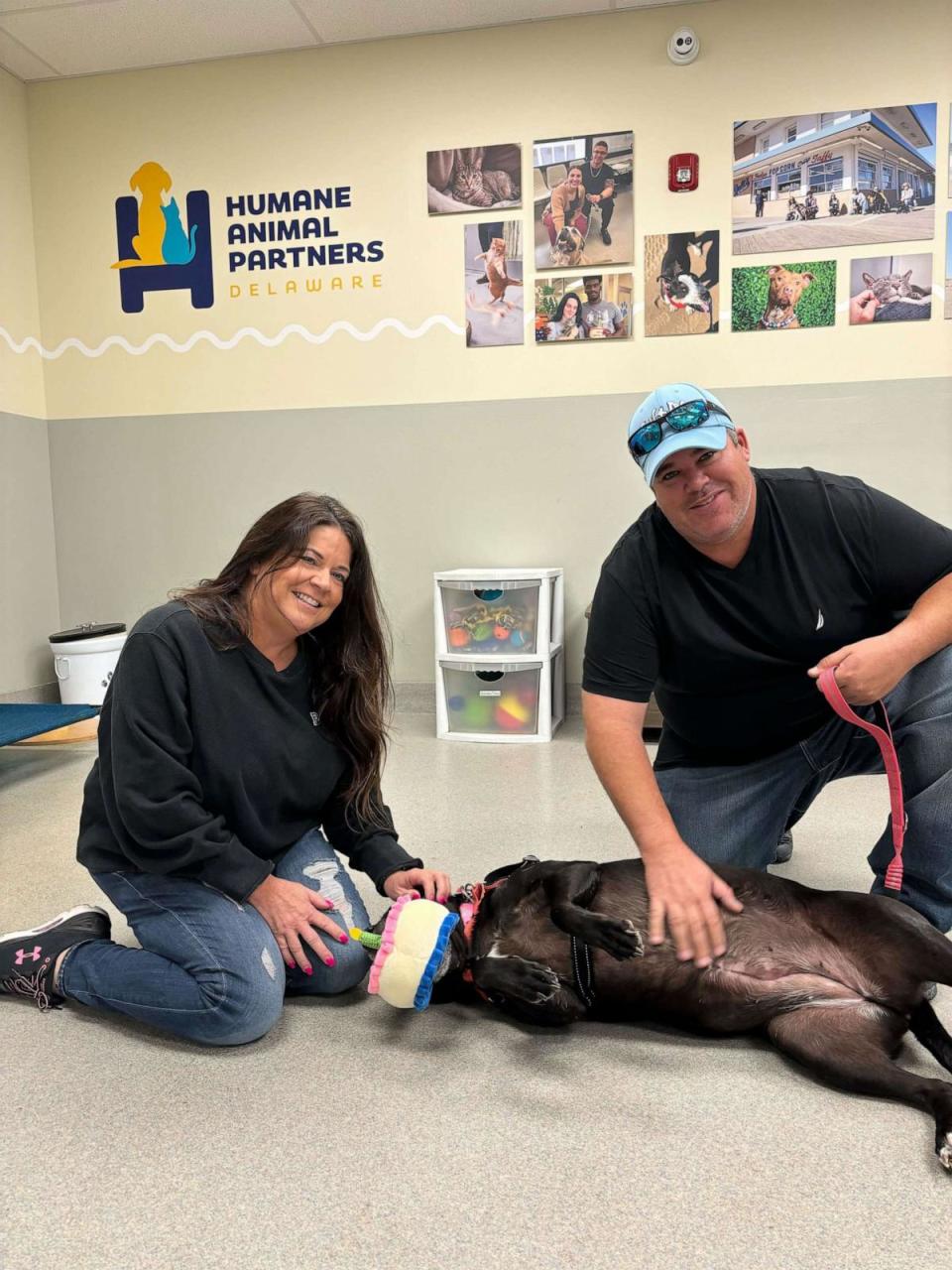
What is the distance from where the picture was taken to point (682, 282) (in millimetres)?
3869

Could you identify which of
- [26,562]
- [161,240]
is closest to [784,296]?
[161,240]

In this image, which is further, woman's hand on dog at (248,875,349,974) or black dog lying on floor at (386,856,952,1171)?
woman's hand on dog at (248,875,349,974)

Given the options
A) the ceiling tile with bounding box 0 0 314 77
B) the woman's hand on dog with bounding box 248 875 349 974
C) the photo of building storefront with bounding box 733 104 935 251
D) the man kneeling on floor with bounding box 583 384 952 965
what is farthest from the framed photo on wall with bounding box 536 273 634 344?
the woman's hand on dog with bounding box 248 875 349 974

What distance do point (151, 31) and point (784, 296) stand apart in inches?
120

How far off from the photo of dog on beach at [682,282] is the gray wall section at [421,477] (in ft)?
0.96

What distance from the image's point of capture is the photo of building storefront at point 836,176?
3.65 meters

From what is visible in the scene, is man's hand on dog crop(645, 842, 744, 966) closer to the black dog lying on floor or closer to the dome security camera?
the black dog lying on floor

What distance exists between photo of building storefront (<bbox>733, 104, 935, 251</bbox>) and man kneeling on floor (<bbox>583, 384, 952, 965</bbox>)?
8.50ft

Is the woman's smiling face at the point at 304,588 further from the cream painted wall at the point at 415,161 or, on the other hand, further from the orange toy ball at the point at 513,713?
the cream painted wall at the point at 415,161

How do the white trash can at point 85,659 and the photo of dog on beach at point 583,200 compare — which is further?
the white trash can at point 85,659

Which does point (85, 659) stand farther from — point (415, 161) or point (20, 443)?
point (415, 161)

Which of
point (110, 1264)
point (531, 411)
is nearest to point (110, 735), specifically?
point (110, 1264)

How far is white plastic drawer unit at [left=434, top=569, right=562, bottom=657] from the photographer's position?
3775 millimetres

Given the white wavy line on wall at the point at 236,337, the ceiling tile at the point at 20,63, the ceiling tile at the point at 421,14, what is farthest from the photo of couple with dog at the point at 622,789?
the ceiling tile at the point at 20,63
